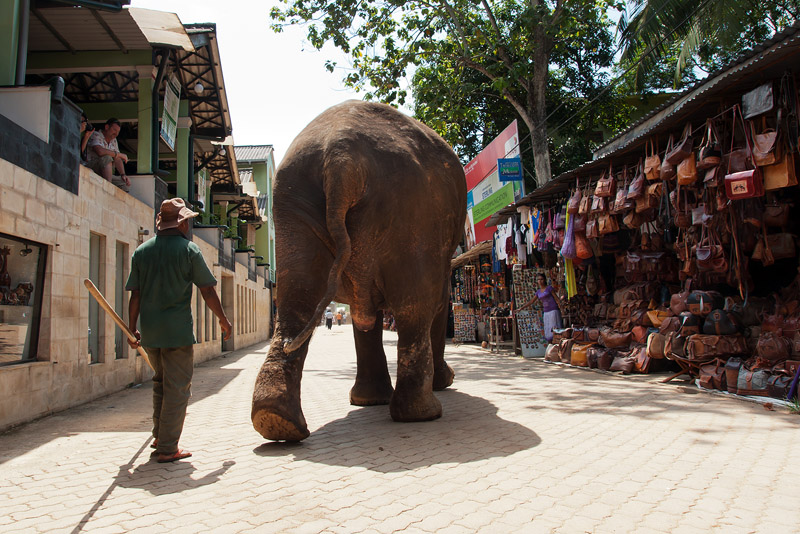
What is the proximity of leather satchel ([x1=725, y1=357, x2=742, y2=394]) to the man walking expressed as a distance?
5.13 meters

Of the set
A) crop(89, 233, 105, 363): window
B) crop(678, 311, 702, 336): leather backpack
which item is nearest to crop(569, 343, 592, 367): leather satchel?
crop(678, 311, 702, 336): leather backpack

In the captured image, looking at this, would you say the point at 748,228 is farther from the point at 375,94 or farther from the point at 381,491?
the point at 375,94

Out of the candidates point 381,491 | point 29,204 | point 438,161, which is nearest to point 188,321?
point 381,491

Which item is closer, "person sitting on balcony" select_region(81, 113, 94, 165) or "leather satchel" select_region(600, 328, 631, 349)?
"person sitting on balcony" select_region(81, 113, 94, 165)

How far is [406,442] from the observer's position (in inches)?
151

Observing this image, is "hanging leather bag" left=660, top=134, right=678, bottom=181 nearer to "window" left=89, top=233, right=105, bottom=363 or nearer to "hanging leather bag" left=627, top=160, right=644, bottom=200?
"hanging leather bag" left=627, top=160, right=644, bottom=200

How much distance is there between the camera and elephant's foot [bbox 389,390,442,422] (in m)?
4.33

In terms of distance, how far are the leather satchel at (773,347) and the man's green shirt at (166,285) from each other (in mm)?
5272

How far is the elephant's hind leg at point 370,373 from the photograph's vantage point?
5.53 m

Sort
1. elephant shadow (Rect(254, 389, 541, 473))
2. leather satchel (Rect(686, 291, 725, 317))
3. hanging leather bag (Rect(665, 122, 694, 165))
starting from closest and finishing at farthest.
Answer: elephant shadow (Rect(254, 389, 541, 473)) → hanging leather bag (Rect(665, 122, 694, 165)) → leather satchel (Rect(686, 291, 725, 317))

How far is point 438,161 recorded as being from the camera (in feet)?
16.1

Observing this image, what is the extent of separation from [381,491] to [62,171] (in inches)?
222

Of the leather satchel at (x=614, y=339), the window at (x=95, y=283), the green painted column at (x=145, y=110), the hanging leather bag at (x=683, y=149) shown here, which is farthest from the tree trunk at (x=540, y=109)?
the window at (x=95, y=283)

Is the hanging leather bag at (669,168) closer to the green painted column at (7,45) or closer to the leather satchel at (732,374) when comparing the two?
the leather satchel at (732,374)
